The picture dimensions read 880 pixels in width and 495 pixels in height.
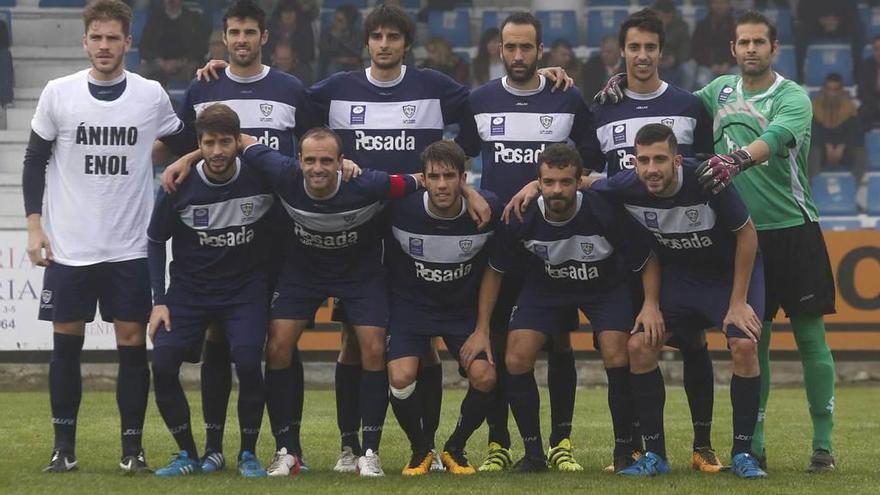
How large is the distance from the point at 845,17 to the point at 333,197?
1093cm

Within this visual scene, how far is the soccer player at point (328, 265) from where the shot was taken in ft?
23.5

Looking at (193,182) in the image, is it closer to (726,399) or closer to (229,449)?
(229,449)

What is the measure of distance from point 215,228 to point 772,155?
282 centimetres

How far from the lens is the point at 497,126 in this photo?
7602 mm

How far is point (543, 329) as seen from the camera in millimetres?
7359

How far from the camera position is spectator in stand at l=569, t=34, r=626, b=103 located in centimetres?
1568

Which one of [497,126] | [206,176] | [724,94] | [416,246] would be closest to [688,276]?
[724,94]

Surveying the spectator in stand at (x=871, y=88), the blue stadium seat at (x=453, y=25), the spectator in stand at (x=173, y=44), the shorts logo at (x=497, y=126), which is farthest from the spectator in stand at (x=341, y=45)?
the shorts logo at (x=497, y=126)

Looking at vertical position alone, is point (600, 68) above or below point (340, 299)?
above

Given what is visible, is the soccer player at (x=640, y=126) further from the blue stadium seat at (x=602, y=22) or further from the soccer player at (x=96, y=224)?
the blue stadium seat at (x=602, y=22)

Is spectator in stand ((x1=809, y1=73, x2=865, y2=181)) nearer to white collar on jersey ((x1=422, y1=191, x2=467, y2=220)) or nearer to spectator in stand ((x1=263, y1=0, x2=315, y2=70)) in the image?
spectator in stand ((x1=263, y1=0, x2=315, y2=70))

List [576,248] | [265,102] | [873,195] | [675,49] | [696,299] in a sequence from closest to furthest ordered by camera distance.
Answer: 1. [696,299]
2. [576,248]
3. [265,102]
4. [873,195]
5. [675,49]

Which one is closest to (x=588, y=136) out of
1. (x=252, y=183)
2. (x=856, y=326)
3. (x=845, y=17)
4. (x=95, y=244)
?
(x=252, y=183)

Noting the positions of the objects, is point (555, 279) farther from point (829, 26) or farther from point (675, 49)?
point (829, 26)
